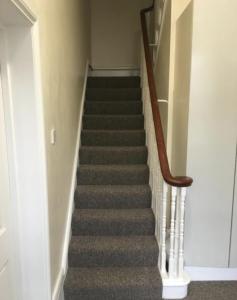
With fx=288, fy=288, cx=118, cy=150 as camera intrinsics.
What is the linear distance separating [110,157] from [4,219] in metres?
1.79

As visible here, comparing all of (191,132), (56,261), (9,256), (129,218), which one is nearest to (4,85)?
(9,256)

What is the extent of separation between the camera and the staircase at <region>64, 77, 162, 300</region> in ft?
7.11

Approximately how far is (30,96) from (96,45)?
3.84 m

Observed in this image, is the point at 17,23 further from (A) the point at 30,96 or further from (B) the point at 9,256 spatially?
(B) the point at 9,256

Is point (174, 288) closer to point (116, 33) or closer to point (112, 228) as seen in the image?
point (112, 228)

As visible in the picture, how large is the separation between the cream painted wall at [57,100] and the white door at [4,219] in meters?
0.27

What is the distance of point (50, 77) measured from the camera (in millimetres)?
1850

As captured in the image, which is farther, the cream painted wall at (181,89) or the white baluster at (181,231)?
the cream painted wall at (181,89)

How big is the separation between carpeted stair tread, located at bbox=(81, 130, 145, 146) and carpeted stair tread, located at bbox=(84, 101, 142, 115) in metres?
0.50

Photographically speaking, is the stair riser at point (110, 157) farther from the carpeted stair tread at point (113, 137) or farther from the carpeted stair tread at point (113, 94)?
the carpeted stair tread at point (113, 94)

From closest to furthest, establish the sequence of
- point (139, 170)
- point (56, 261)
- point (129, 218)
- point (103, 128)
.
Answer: point (56, 261), point (129, 218), point (139, 170), point (103, 128)

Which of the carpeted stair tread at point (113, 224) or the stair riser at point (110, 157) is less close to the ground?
the stair riser at point (110, 157)

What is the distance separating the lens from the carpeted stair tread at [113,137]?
342 cm

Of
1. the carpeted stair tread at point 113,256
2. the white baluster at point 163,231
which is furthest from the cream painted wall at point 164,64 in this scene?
the carpeted stair tread at point 113,256
